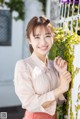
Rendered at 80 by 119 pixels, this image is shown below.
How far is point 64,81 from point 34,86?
7.1 inches

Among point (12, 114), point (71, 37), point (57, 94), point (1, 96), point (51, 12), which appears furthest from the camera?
point (1, 96)

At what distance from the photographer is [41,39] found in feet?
6.45

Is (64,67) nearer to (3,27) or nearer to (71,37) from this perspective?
(71,37)

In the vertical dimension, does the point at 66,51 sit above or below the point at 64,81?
above

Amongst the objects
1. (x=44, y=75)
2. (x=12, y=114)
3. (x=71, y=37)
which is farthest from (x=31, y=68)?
(x=12, y=114)

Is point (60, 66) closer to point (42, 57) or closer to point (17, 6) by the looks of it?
point (42, 57)


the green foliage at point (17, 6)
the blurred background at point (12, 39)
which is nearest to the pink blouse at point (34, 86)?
the blurred background at point (12, 39)

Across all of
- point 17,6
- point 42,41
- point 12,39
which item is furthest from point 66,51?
Result: point 12,39

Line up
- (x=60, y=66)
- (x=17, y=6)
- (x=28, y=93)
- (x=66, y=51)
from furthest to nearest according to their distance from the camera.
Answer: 1. (x=17, y=6)
2. (x=66, y=51)
3. (x=60, y=66)
4. (x=28, y=93)

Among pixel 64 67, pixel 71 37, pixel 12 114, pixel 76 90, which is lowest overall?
pixel 12 114

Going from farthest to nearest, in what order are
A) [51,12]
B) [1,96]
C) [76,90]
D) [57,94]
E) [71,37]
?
[1,96] → [51,12] → [71,37] → [76,90] → [57,94]

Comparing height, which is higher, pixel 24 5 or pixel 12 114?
pixel 24 5

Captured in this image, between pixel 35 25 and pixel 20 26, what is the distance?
4.37 metres

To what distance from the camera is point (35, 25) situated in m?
1.98
